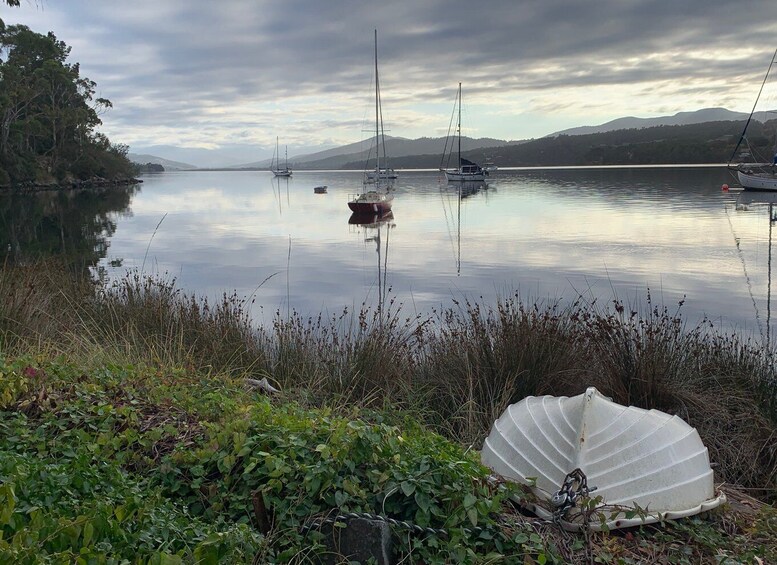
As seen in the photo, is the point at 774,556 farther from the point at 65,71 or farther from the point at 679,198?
the point at 65,71

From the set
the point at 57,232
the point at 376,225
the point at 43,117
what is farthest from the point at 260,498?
the point at 43,117

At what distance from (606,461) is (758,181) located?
198 ft

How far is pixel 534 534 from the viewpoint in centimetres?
335

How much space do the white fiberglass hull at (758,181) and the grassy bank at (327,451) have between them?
55.9 meters

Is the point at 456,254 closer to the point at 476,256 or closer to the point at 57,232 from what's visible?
the point at 476,256

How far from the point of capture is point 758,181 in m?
56.4

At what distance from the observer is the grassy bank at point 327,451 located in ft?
10.3

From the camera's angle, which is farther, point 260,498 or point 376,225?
point 376,225

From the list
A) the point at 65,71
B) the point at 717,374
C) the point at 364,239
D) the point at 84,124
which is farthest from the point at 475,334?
the point at 84,124

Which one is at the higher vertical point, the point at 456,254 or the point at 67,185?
the point at 67,185

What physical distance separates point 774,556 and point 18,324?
313 inches

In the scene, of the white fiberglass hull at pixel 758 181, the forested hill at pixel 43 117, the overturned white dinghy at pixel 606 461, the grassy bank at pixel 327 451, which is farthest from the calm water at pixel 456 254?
the forested hill at pixel 43 117

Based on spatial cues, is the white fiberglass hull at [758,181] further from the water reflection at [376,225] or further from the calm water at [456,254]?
the water reflection at [376,225]

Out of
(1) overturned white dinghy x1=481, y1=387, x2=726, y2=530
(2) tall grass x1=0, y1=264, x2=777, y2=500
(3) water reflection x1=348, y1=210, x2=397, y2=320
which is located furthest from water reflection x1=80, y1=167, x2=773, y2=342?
(1) overturned white dinghy x1=481, y1=387, x2=726, y2=530
